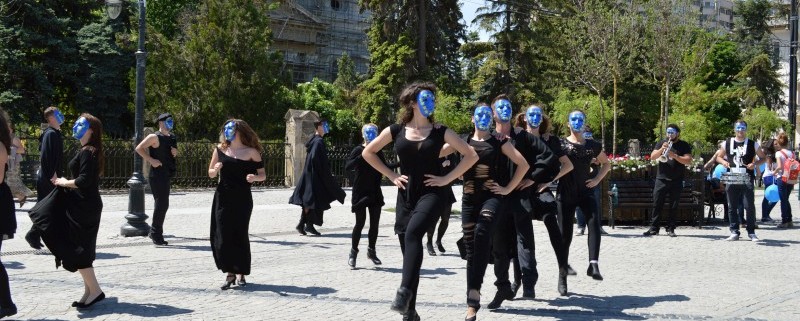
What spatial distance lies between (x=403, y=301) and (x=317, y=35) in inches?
2359

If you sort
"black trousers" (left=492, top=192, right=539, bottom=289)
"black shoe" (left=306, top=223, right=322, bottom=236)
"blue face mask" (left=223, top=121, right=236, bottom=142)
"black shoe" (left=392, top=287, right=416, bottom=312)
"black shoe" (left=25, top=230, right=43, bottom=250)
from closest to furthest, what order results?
1. "black shoe" (left=392, top=287, right=416, bottom=312)
2. "black trousers" (left=492, top=192, right=539, bottom=289)
3. "blue face mask" (left=223, top=121, right=236, bottom=142)
4. "black shoe" (left=25, top=230, right=43, bottom=250)
5. "black shoe" (left=306, top=223, right=322, bottom=236)

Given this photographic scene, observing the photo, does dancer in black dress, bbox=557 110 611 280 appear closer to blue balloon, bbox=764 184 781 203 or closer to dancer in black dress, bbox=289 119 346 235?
dancer in black dress, bbox=289 119 346 235

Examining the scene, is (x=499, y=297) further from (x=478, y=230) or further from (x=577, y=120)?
(x=577, y=120)

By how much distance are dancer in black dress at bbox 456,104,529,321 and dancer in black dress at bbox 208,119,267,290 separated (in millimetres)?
2277

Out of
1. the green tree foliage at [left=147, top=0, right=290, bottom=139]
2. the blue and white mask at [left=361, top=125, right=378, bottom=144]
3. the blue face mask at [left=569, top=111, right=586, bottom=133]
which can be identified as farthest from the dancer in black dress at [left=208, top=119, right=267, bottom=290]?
the green tree foliage at [left=147, top=0, right=290, bottom=139]

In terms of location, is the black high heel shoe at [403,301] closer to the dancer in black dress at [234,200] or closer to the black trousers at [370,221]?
the dancer in black dress at [234,200]

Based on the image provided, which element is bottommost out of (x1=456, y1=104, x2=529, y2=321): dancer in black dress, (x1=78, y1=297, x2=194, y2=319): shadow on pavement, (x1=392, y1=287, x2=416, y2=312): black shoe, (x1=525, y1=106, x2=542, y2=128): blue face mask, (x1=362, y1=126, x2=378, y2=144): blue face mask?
(x1=78, y1=297, x2=194, y2=319): shadow on pavement

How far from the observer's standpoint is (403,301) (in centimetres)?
660

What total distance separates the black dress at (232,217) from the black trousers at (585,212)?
9.65 ft

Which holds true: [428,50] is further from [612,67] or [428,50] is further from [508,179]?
[508,179]

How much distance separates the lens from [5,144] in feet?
22.1

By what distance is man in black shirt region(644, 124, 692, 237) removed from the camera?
44.1ft

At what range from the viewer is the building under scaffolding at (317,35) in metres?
62.1

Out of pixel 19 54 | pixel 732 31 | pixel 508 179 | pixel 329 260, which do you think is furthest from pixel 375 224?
pixel 732 31
